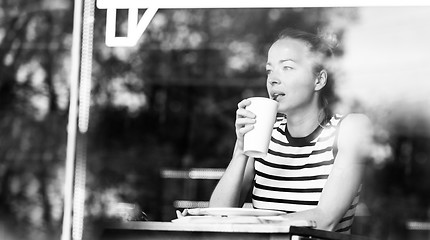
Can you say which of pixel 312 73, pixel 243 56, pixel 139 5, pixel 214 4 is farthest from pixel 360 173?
pixel 139 5

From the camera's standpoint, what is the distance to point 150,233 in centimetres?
173

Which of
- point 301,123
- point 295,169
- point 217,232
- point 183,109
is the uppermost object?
point 183,109

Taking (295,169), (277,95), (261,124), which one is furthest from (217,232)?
(277,95)

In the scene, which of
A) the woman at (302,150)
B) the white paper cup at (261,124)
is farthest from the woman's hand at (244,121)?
the woman at (302,150)

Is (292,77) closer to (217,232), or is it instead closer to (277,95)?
(277,95)

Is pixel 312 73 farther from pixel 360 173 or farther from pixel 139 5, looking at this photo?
pixel 139 5

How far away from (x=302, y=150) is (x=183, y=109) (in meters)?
0.43

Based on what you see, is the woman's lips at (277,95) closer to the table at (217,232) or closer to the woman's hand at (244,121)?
the woman's hand at (244,121)

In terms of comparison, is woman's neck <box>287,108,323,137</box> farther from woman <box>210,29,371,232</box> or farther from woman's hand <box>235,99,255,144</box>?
woman's hand <box>235,99,255,144</box>

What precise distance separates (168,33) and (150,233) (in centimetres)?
102

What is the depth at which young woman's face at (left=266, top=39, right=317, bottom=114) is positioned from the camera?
238 cm

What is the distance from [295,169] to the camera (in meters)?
2.36

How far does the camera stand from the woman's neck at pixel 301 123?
7.77ft

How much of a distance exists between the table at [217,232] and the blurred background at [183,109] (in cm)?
70
